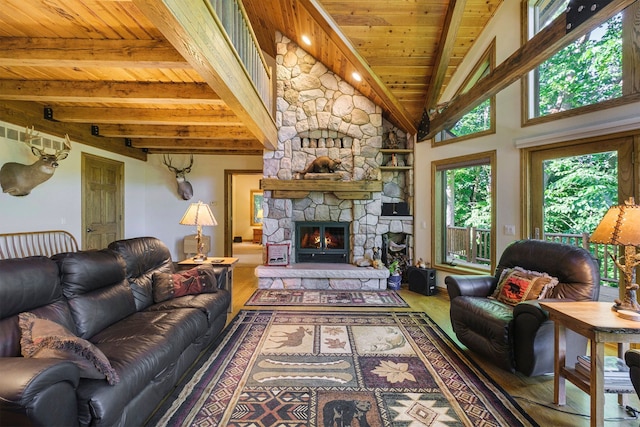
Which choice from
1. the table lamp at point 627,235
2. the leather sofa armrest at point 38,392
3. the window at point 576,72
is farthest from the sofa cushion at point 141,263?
the window at point 576,72

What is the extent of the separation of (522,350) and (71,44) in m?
4.32

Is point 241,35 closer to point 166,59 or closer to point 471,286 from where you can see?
point 166,59

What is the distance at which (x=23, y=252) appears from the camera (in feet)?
12.2

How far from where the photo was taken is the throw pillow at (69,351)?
4.67 feet

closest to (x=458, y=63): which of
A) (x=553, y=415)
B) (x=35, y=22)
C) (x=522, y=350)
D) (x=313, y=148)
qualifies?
(x=313, y=148)

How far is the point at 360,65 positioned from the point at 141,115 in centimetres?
320

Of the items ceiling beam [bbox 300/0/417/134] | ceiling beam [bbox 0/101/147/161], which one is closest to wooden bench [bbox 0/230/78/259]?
ceiling beam [bbox 0/101/147/161]

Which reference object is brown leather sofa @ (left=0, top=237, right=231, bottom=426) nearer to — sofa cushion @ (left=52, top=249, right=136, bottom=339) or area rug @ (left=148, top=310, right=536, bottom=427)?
sofa cushion @ (left=52, top=249, right=136, bottom=339)

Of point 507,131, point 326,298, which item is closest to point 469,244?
point 507,131

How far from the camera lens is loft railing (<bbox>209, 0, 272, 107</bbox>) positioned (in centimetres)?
230

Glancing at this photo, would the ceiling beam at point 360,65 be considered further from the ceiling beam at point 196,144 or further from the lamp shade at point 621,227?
the lamp shade at point 621,227

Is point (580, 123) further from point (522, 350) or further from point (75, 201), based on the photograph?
point (75, 201)

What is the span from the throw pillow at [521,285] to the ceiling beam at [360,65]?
300 cm

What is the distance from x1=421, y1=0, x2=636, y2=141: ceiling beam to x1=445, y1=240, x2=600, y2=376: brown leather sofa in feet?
5.39
